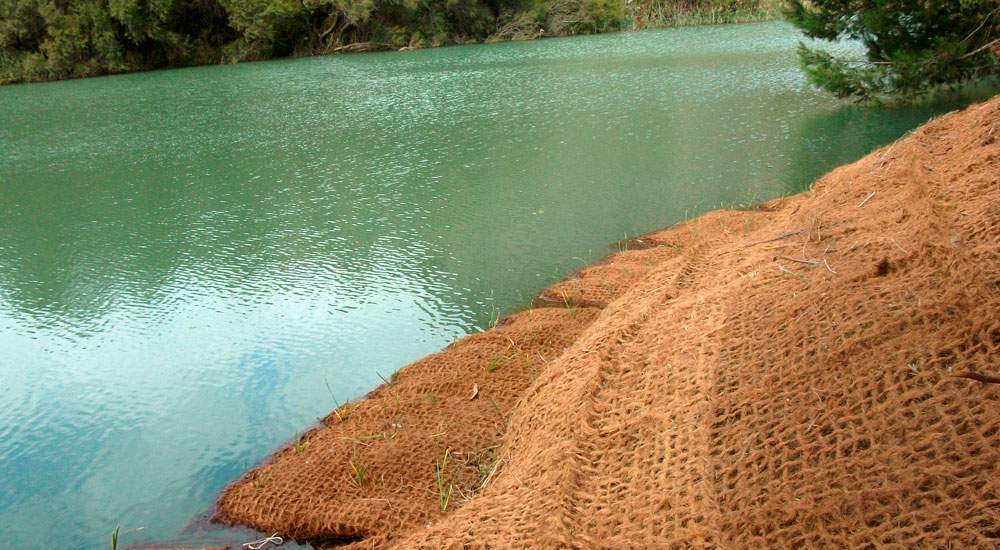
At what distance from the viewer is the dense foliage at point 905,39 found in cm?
683

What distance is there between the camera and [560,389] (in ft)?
8.04

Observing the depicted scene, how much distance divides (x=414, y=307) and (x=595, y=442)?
2.35 meters

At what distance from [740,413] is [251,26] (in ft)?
72.0

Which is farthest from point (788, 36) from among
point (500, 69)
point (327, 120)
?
point (327, 120)

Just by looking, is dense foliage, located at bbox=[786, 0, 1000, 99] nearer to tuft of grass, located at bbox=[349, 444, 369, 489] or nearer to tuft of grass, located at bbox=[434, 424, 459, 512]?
tuft of grass, located at bbox=[434, 424, 459, 512]

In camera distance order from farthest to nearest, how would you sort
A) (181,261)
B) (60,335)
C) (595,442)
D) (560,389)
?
(181,261) → (60,335) → (560,389) → (595,442)

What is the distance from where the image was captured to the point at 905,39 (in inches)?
291

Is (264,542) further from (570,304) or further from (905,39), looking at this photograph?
(905,39)

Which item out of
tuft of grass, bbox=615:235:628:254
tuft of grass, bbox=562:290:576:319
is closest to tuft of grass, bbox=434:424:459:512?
tuft of grass, bbox=562:290:576:319

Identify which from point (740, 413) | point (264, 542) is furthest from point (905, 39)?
point (264, 542)

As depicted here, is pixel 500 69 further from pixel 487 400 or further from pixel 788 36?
pixel 487 400

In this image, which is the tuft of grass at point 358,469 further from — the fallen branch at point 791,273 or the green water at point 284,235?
the fallen branch at point 791,273

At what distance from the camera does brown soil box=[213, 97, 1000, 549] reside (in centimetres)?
153

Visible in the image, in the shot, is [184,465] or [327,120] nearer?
[184,465]
